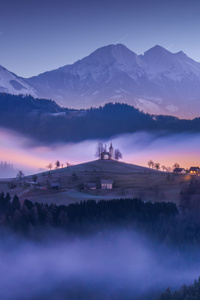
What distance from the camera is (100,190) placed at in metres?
151

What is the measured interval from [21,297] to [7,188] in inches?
3360

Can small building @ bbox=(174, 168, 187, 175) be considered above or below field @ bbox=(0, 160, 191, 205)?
above

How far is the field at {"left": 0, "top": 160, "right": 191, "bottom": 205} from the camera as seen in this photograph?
137m

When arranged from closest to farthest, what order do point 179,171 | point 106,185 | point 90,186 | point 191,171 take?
point 90,186 → point 106,185 → point 191,171 → point 179,171

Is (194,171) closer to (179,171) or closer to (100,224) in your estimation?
(179,171)

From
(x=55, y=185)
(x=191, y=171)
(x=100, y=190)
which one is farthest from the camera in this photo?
(x=191, y=171)

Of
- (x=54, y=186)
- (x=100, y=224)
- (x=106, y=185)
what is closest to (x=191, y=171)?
(x=106, y=185)

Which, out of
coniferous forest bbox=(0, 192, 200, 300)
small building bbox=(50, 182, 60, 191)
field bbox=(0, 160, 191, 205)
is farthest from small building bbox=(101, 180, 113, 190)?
coniferous forest bbox=(0, 192, 200, 300)

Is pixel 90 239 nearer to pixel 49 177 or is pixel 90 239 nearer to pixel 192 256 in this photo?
pixel 192 256

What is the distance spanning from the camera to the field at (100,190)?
13676 cm

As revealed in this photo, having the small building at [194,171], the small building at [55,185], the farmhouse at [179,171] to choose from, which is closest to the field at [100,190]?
the small building at [55,185]

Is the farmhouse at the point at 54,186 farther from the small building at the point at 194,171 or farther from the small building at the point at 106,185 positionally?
the small building at the point at 194,171

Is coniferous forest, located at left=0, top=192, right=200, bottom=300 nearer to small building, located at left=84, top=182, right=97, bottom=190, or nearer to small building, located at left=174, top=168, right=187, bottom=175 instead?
small building, located at left=84, top=182, right=97, bottom=190

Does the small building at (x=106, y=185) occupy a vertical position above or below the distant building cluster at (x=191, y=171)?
below
